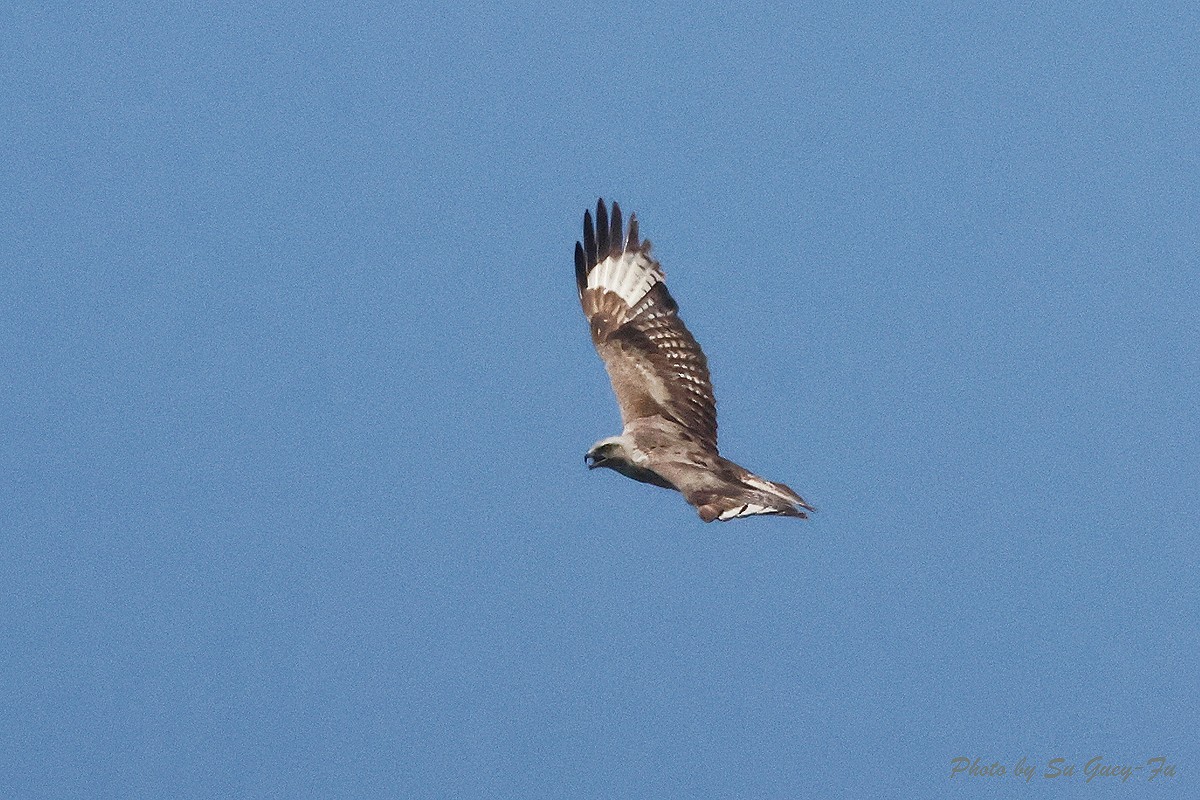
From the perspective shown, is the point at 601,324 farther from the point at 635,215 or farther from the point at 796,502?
the point at 796,502

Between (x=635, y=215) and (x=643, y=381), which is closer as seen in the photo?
(x=643, y=381)

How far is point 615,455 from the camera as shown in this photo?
12055 millimetres

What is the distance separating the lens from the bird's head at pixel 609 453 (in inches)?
472

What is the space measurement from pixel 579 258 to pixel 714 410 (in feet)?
6.50

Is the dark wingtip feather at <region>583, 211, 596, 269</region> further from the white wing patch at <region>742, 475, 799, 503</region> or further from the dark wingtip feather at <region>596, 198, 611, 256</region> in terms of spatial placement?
the white wing patch at <region>742, 475, 799, 503</region>

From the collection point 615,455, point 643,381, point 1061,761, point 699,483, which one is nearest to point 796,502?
point 699,483

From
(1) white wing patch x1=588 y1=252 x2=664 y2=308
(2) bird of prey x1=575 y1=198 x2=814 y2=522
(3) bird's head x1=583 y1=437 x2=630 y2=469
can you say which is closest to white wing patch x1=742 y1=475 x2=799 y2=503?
(2) bird of prey x1=575 y1=198 x2=814 y2=522

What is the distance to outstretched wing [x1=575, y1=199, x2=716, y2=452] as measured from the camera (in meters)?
12.9

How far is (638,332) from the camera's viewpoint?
13484mm

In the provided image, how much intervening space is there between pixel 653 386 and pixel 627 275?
1.24 m

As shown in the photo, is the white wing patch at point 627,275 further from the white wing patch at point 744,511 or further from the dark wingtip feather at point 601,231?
the white wing patch at point 744,511

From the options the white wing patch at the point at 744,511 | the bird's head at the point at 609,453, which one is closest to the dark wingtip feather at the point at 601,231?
the bird's head at the point at 609,453

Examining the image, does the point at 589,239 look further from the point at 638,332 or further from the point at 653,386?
the point at 653,386

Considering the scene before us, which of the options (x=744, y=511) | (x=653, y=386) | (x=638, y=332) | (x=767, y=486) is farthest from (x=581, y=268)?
(x=744, y=511)
